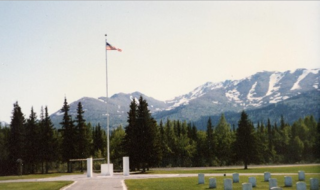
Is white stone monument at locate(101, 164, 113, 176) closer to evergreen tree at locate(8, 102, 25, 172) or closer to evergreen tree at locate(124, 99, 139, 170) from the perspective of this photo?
evergreen tree at locate(124, 99, 139, 170)

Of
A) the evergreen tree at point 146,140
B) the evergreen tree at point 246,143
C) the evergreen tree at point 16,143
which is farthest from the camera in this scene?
the evergreen tree at point 16,143

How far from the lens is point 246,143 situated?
69.1 meters

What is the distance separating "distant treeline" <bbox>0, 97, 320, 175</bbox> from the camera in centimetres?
6650

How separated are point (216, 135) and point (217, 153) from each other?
563 cm

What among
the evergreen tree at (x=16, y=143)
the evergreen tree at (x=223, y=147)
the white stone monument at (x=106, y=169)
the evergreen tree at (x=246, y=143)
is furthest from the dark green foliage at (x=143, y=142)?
the evergreen tree at (x=223, y=147)

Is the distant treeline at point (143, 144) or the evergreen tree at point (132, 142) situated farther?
the distant treeline at point (143, 144)

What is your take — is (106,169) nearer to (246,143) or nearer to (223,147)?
(246,143)

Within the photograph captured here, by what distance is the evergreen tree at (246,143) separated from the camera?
68750 millimetres

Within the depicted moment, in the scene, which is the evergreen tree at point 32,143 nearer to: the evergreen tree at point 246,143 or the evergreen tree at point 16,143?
the evergreen tree at point 16,143

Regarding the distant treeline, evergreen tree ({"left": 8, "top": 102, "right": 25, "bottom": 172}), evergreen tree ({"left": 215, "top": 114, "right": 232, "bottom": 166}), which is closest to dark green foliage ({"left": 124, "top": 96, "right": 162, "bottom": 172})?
the distant treeline

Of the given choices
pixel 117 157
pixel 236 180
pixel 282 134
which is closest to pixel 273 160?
pixel 282 134

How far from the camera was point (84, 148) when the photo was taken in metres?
81.0

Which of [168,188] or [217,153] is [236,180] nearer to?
[168,188]

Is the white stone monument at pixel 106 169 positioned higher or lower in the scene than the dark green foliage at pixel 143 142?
lower
